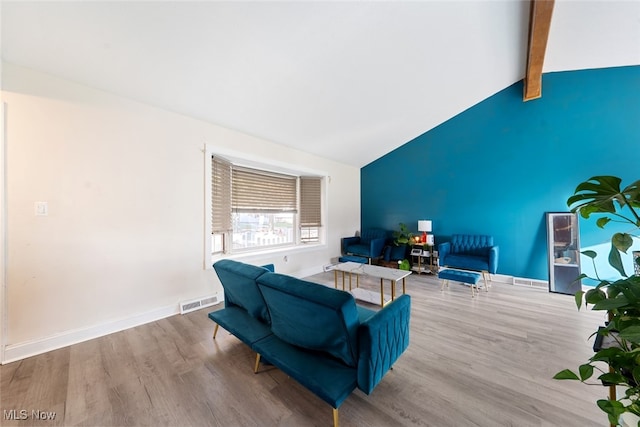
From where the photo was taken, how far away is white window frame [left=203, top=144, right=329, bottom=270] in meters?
3.20

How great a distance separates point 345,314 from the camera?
1285mm

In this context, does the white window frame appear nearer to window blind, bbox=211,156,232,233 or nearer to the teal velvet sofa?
window blind, bbox=211,156,232,233

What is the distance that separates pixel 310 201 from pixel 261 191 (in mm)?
1158

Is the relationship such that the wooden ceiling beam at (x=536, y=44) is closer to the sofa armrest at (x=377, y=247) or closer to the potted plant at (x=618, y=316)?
the potted plant at (x=618, y=316)

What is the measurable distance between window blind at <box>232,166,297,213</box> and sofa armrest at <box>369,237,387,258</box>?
1827mm

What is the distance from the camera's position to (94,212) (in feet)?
7.82

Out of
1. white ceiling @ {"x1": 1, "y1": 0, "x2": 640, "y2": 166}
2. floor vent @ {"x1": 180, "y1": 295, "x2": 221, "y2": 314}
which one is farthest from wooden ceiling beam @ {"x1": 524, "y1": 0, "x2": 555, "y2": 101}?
floor vent @ {"x1": 180, "y1": 295, "x2": 221, "y2": 314}

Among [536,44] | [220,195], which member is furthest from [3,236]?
[536,44]

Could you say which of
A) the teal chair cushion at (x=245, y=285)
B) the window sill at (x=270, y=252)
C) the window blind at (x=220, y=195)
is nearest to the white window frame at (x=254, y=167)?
the window sill at (x=270, y=252)

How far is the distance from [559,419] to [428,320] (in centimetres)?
130

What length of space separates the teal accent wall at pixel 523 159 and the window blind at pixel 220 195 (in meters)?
3.89

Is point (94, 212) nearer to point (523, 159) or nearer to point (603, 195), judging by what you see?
point (603, 195)

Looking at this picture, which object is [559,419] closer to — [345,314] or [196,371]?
[345,314]

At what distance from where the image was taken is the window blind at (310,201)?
489 cm
